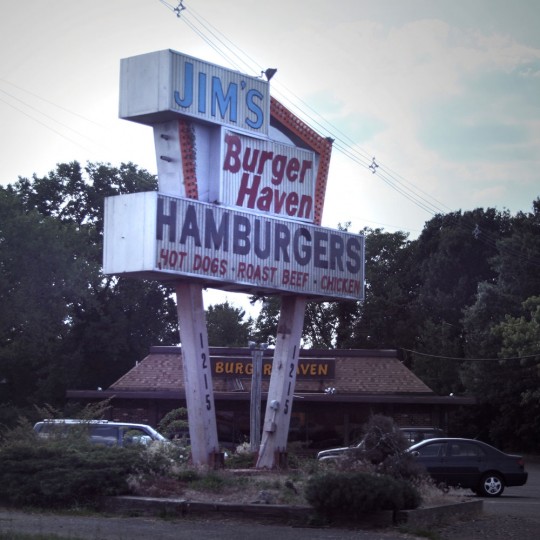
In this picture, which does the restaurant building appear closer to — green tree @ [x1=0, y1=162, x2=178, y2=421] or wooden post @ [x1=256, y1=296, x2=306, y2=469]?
green tree @ [x1=0, y1=162, x2=178, y2=421]

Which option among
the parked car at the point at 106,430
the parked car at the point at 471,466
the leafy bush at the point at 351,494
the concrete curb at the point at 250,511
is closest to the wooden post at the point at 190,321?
the parked car at the point at 106,430

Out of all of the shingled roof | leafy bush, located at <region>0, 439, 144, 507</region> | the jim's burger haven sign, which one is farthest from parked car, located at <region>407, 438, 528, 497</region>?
the shingled roof

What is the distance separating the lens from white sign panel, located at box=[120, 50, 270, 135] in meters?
18.9

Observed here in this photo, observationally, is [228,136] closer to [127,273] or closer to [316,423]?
[127,273]

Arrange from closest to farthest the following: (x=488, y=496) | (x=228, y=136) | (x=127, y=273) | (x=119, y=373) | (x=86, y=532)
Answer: (x=86, y=532) < (x=127, y=273) < (x=228, y=136) < (x=488, y=496) < (x=119, y=373)

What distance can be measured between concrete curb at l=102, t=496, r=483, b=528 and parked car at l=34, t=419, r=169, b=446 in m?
3.66

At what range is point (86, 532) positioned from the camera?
46.3 feet

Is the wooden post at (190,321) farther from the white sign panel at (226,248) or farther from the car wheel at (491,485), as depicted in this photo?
the car wheel at (491,485)

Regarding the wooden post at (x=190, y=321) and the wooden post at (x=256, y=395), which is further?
the wooden post at (x=256, y=395)

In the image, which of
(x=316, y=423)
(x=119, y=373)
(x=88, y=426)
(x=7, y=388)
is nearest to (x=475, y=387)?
(x=316, y=423)

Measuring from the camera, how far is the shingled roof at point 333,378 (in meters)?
41.6

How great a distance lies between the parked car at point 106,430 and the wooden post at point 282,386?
2.62m

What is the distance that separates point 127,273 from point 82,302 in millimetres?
42966

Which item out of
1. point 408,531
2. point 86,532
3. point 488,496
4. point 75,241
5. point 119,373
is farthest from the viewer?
point 119,373
